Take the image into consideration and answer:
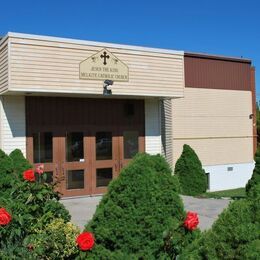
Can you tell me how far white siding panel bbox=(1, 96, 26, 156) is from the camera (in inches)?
512

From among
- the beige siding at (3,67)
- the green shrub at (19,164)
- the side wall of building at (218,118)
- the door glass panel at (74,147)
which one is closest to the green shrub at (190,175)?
the side wall of building at (218,118)

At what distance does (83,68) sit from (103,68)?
73cm

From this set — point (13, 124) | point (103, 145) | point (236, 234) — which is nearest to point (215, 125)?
point (103, 145)

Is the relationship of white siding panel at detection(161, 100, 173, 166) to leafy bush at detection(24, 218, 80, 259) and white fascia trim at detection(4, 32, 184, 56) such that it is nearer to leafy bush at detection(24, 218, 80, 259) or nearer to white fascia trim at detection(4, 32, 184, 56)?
white fascia trim at detection(4, 32, 184, 56)

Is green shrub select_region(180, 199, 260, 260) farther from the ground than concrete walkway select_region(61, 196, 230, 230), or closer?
farther from the ground

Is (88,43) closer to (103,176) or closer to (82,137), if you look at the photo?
(82,137)

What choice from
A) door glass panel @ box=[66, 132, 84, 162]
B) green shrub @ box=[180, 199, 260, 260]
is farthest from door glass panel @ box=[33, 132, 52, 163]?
green shrub @ box=[180, 199, 260, 260]

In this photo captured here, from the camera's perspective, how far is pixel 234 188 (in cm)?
2227

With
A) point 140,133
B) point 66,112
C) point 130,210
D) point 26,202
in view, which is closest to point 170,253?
point 130,210

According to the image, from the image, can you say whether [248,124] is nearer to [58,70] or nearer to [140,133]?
[140,133]

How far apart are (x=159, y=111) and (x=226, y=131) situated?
662 centimetres

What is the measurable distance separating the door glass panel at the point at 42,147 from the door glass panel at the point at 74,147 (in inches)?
23.4

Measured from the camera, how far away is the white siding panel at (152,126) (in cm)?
1570

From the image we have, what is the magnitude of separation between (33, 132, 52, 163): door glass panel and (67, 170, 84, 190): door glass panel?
2.84 feet
